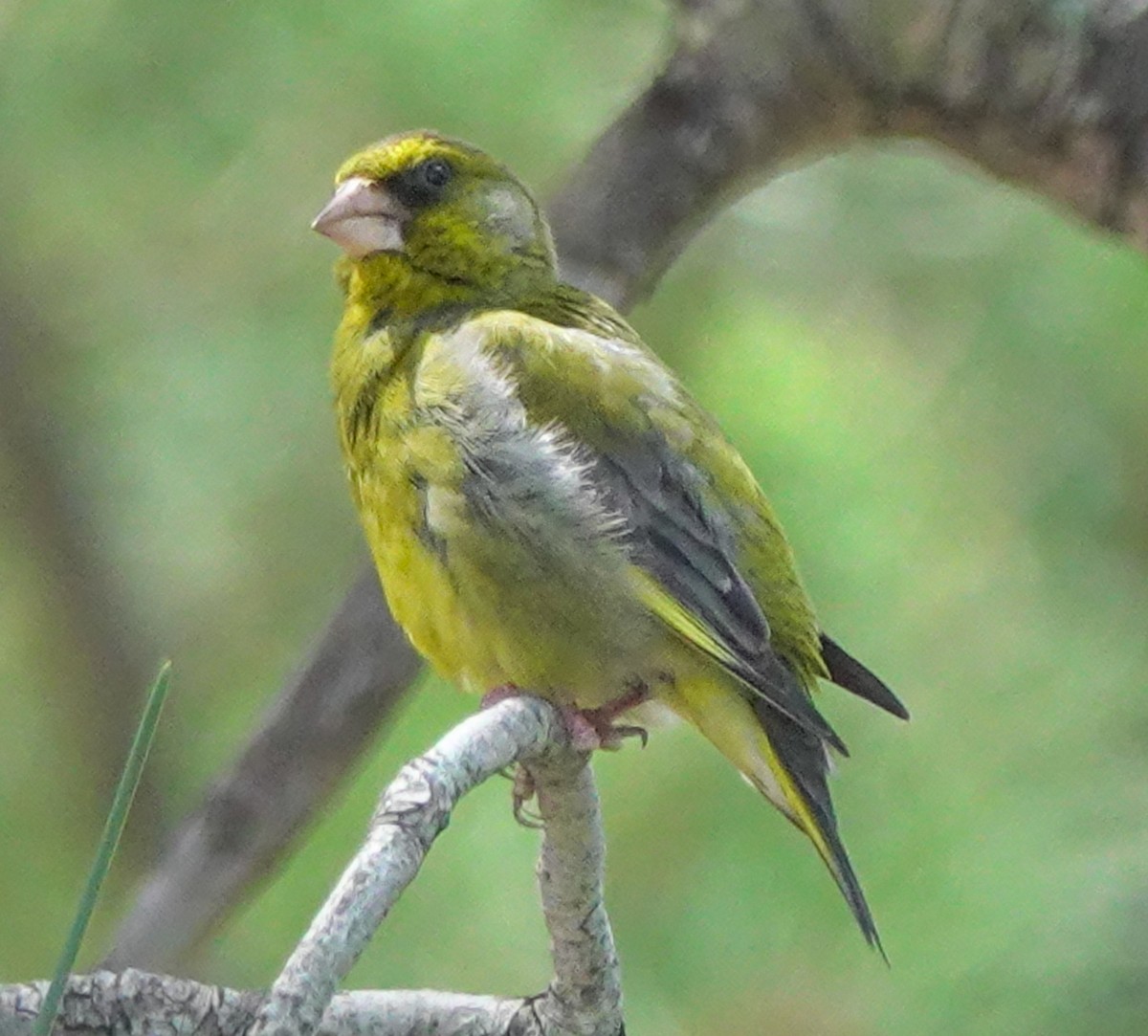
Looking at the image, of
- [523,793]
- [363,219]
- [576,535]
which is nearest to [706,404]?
[363,219]

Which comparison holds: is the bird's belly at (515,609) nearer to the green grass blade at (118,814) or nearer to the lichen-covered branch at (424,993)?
the lichen-covered branch at (424,993)

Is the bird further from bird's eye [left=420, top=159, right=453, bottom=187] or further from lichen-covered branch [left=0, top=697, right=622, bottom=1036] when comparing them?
lichen-covered branch [left=0, top=697, right=622, bottom=1036]

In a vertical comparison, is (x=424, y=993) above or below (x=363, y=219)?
below

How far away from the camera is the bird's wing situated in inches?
93.6

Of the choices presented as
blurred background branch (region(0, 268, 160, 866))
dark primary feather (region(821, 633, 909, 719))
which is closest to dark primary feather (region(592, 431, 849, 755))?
dark primary feather (region(821, 633, 909, 719))

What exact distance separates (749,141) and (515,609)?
109cm

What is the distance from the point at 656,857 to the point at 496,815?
308mm

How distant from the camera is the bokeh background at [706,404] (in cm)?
356

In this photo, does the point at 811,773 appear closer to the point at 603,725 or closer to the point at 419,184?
the point at 603,725

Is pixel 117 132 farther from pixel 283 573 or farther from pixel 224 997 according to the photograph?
pixel 224 997

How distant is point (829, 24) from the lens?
3.11 m

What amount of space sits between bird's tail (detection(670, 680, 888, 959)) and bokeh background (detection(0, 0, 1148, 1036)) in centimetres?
95

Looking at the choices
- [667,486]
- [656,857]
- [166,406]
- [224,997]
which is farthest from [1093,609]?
[224,997]

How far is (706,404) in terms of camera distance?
386cm
